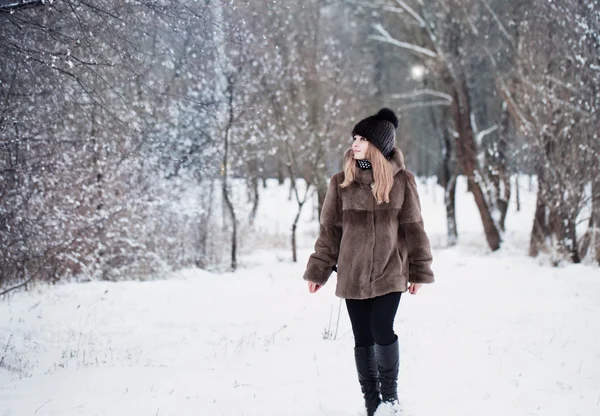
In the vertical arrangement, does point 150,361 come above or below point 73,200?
below

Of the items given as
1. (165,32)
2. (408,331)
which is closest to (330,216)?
(165,32)

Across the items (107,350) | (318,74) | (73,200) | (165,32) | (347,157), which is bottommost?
(107,350)

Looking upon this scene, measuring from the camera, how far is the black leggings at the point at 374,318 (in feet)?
11.2

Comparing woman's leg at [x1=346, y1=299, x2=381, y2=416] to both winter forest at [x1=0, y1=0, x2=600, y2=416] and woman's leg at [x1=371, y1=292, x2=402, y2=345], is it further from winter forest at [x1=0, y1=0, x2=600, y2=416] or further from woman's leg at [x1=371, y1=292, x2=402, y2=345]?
winter forest at [x1=0, y1=0, x2=600, y2=416]

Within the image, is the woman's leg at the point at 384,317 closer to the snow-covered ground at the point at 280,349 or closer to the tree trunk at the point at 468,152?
the snow-covered ground at the point at 280,349

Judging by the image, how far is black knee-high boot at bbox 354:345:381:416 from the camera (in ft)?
11.6

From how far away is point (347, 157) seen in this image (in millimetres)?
3588

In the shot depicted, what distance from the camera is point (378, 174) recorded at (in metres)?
3.40

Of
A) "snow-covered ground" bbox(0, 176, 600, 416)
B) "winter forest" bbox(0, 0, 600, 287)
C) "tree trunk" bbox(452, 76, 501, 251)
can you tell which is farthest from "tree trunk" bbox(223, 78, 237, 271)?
"tree trunk" bbox(452, 76, 501, 251)

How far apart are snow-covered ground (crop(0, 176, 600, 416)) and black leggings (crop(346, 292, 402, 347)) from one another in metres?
0.74

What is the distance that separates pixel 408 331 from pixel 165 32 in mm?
4343

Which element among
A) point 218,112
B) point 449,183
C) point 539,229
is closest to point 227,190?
point 218,112

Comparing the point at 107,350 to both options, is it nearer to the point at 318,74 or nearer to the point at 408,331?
the point at 408,331

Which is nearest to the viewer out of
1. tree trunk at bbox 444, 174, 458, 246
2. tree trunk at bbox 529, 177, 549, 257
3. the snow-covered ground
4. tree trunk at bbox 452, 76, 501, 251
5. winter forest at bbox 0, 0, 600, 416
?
the snow-covered ground
